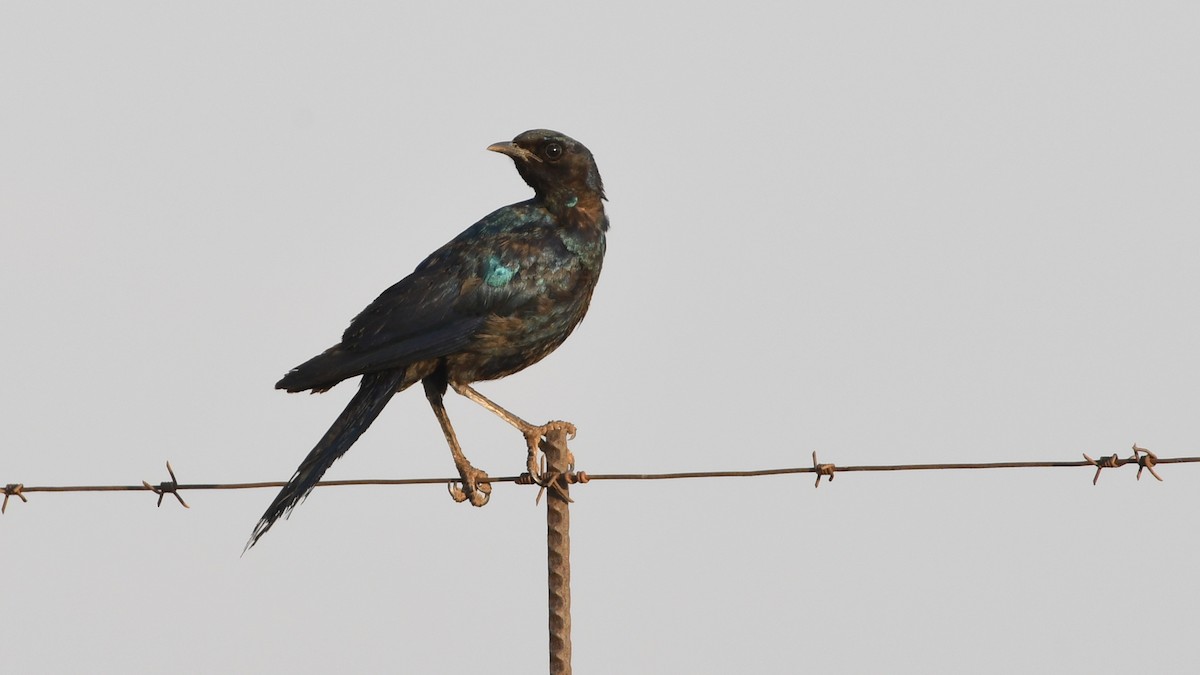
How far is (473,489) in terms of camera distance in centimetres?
864

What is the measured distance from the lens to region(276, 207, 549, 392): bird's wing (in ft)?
28.7

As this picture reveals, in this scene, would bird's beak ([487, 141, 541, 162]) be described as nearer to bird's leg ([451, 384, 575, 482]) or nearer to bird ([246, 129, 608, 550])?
bird ([246, 129, 608, 550])

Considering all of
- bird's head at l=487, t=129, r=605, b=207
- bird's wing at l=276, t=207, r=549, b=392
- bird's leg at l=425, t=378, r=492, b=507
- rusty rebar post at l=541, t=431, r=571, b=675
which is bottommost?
rusty rebar post at l=541, t=431, r=571, b=675

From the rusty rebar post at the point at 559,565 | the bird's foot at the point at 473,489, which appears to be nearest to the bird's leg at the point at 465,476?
the bird's foot at the point at 473,489

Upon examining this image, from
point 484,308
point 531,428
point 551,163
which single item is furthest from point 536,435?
point 551,163

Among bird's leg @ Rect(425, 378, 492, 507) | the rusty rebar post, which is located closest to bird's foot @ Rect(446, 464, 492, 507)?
bird's leg @ Rect(425, 378, 492, 507)

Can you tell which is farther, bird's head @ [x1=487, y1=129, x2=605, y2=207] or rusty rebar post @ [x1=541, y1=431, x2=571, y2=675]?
bird's head @ [x1=487, y1=129, x2=605, y2=207]

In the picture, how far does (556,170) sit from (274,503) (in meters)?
2.91

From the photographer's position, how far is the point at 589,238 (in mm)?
9484

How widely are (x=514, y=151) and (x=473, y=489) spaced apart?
2.21 m

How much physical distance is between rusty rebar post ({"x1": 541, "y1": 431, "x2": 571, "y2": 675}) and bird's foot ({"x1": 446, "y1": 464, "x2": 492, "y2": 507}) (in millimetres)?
1656

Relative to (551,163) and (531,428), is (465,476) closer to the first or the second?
(531,428)

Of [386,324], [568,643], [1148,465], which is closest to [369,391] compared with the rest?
[386,324]

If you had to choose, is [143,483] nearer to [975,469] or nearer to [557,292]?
[557,292]
